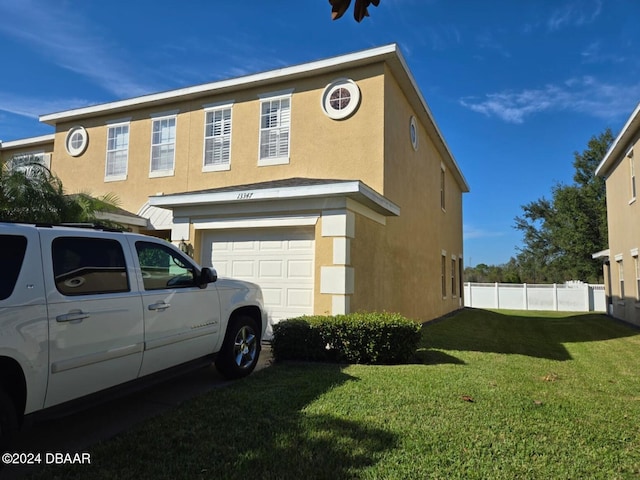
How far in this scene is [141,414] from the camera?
4656 millimetres

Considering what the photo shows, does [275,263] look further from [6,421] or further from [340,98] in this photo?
[6,421]

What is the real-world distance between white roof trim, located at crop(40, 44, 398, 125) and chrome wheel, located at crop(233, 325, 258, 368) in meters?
7.67

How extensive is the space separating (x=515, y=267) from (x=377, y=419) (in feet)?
190

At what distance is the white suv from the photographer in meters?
3.24

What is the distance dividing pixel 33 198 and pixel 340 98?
7.43 m

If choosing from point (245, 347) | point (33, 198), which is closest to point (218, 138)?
point (33, 198)

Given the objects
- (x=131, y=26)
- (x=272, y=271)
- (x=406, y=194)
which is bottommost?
(x=272, y=271)

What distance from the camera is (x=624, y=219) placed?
57.7ft

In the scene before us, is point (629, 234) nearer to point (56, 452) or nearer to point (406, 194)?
point (406, 194)

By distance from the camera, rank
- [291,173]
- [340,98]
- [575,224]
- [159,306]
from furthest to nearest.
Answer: [575,224] → [291,173] → [340,98] → [159,306]

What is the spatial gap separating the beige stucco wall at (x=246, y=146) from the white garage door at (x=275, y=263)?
2.50 meters

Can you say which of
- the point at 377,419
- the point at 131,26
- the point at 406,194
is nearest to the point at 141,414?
the point at 377,419

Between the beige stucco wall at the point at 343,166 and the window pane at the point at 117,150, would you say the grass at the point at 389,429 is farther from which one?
the window pane at the point at 117,150

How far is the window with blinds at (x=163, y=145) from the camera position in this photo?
44.7 ft
